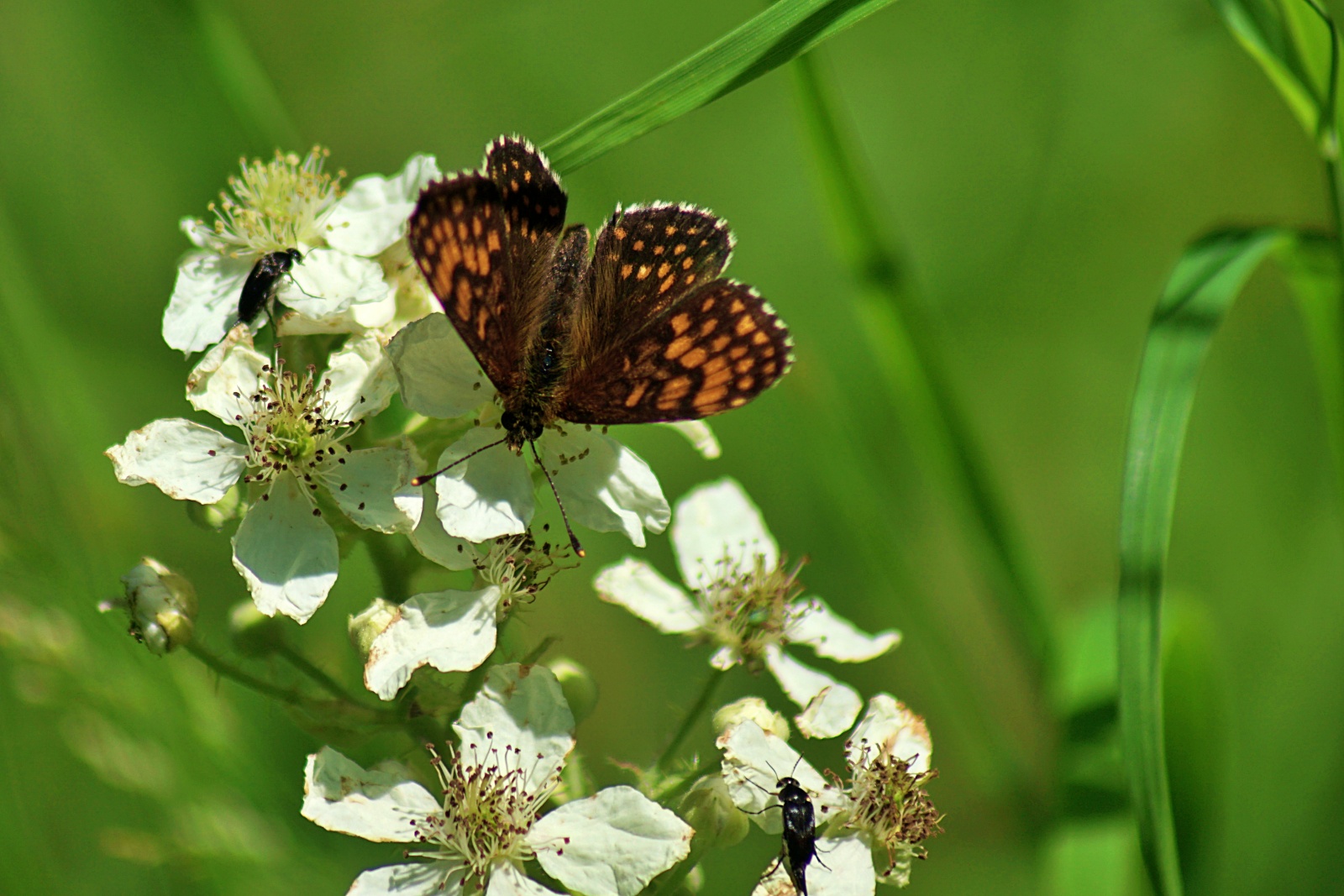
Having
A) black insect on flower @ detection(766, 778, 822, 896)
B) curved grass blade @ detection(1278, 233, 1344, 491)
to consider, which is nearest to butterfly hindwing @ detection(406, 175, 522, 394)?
black insect on flower @ detection(766, 778, 822, 896)

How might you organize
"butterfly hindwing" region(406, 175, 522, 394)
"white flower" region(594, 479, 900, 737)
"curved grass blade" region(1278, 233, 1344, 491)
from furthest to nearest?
"white flower" region(594, 479, 900, 737) → "curved grass blade" region(1278, 233, 1344, 491) → "butterfly hindwing" region(406, 175, 522, 394)

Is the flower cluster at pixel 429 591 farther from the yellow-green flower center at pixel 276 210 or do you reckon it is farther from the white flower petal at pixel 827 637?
the white flower petal at pixel 827 637

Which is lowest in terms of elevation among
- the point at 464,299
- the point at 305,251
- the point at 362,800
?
the point at 362,800

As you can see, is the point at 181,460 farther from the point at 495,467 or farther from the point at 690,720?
the point at 690,720

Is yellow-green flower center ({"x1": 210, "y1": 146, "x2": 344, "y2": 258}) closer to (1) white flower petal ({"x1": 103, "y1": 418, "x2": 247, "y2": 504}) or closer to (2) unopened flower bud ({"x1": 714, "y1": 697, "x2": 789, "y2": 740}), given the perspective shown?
(1) white flower petal ({"x1": 103, "y1": 418, "x2": 247, "y2": 504})

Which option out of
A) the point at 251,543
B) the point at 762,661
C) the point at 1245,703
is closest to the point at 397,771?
the point at 251,543

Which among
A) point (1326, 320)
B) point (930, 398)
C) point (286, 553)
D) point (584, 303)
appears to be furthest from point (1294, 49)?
point (286, 553)
